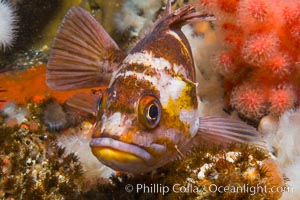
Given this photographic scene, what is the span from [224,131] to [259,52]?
1145mm

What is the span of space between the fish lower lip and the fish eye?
21cm

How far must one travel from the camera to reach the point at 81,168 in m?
3.79

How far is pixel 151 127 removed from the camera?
97.7 inches

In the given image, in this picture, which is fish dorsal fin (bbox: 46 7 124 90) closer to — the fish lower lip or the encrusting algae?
the encrusting algae

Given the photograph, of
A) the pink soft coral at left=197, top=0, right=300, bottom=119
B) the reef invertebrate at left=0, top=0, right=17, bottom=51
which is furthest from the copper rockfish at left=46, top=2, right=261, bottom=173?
→ the reef invertebrate at left=0, top=0, right=17, bottom=51

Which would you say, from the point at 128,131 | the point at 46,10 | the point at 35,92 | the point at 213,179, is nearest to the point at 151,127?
the point at 128,131

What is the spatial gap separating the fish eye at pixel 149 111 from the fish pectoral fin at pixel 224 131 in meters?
0.76

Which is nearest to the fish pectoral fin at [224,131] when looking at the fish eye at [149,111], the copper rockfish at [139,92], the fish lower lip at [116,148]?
the copper rockfish at [139,92]

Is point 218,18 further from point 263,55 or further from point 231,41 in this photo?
point 263,55

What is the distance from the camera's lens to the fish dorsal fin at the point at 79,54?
11.1ft

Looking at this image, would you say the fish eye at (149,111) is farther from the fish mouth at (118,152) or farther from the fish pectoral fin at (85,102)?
the fish pectoral fin at (85,102)

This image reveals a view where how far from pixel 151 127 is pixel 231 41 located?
2.11 meters
